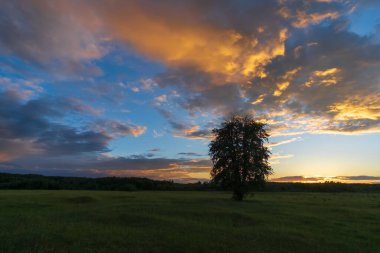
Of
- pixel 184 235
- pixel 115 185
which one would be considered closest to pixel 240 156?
pixel 184 235

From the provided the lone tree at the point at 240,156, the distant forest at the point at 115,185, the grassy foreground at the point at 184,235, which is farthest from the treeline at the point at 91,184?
the grassy foreground at the point at 184,235

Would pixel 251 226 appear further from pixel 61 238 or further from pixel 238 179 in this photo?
pixel 238 179

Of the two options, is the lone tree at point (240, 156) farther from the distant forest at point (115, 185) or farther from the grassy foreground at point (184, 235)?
the distant forest at point (115, 185)

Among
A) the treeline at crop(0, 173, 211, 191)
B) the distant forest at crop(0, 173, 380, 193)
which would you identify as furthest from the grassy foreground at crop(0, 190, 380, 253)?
the treeline at crop(0, 173, 211, 191)

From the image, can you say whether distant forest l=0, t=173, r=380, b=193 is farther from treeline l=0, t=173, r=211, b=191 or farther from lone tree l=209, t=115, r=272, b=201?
lone tree l=209, t=115, r=272, b=201

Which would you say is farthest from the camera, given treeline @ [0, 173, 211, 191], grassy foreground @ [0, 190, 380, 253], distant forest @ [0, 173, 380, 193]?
Answer: distant forest @ [0, 173, 380, 193]

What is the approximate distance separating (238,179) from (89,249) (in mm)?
49149

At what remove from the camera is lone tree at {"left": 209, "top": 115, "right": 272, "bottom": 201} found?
6550 cm

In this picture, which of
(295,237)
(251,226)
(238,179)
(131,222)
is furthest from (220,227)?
(238,179)

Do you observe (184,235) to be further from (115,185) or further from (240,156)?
(115,185)

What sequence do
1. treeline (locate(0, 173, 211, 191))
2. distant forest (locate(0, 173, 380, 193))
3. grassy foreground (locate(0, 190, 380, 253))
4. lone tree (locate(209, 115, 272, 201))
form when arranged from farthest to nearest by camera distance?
distant forest (locate(0, 173, 380, 193)), treeline (locate(0, 173, 211, 191)), lone tree (locate(209, 115, 272, 201)), grassy foreground (locate(0, 190, 380, 253))

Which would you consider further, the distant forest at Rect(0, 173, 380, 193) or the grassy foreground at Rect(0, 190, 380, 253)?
the distant forest at Rect(0, 173, 380, 193)

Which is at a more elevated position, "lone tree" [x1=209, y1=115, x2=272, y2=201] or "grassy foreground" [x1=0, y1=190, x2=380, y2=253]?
"lone tree" [x1=209, y1=115, x2=272, y2=201]

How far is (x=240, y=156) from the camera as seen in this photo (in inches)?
2586
